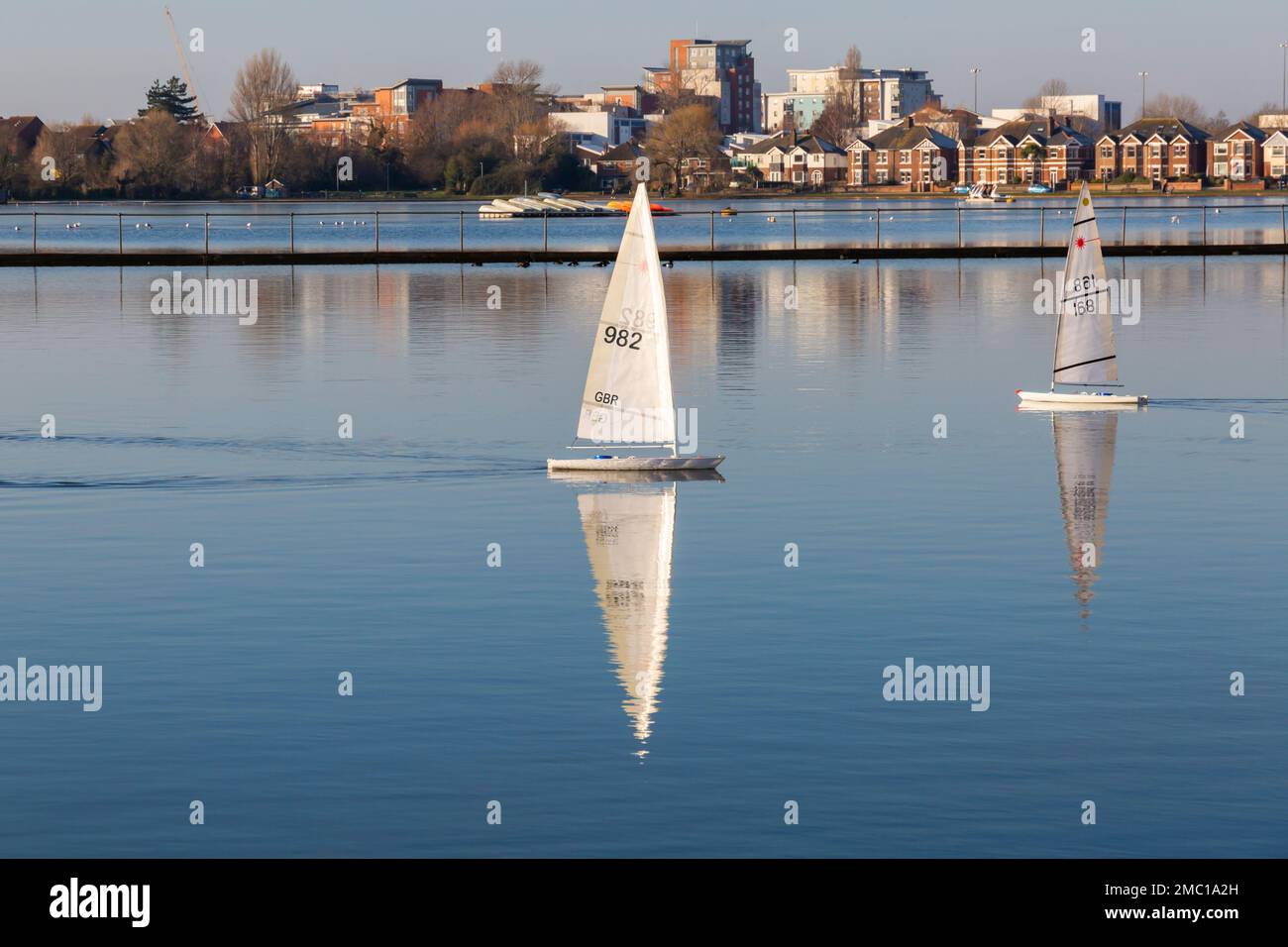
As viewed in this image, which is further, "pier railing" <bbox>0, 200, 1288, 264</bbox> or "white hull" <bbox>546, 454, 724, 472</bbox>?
"pier railing" <bbox>0, 200, 1288, 264</bbox>

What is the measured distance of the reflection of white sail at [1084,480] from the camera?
2342 cm

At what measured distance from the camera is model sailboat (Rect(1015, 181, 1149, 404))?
1535 inches

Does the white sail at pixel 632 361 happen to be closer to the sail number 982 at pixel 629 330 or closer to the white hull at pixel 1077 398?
the sail number 982 at pixel 629 330

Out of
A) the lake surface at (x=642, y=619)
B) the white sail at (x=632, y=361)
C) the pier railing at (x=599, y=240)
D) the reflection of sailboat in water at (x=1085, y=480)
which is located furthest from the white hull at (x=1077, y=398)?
the pier railing at (x=599, y=240)

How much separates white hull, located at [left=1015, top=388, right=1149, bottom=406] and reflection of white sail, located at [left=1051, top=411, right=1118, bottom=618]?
0.91ft

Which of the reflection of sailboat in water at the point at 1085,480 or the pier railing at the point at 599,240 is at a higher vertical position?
the pier railing at the point at 599,240

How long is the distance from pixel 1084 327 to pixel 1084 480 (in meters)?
10.0

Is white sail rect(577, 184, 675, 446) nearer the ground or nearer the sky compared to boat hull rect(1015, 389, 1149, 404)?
nearer the sky

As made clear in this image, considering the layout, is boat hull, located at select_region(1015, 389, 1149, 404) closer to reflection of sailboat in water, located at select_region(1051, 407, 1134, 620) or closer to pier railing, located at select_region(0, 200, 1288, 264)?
reflection of sailboat in water, located at select_region(1051, 407, 1134, 620)

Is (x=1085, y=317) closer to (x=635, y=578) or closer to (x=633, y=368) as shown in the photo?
(x=633, y=368)

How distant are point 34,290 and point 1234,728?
73.7m

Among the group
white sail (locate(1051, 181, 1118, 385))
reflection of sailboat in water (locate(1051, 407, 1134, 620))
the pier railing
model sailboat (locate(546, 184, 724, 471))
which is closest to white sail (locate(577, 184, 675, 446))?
model sailboat (locate(546, 184, 724, 471))

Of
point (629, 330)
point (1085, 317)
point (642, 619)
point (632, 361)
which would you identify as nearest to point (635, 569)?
point (642, 619)

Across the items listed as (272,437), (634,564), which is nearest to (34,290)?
(272,437)
